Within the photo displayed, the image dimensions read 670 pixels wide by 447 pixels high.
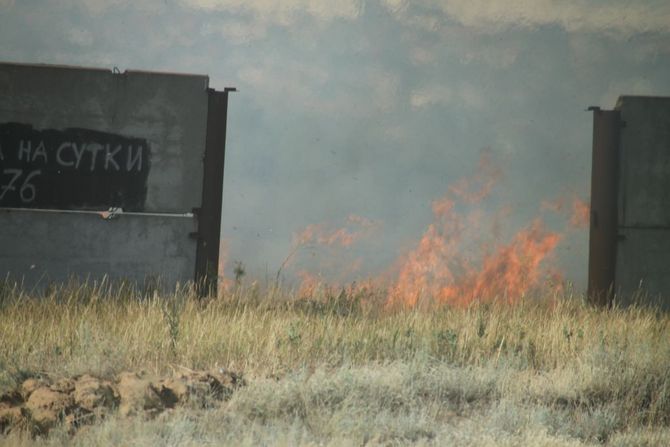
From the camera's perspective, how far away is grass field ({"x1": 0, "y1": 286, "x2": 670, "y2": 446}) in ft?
19.7

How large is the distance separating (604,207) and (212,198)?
6335 mm

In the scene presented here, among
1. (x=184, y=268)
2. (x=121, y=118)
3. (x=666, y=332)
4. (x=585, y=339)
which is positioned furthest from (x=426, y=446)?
(x=121, y=118)

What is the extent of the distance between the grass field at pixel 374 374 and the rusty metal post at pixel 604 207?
3.01m

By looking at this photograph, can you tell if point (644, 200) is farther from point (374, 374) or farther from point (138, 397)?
point (138, 397)

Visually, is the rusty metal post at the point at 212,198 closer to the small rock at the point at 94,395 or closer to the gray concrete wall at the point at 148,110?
the gray concrete wall at the point at 148,110

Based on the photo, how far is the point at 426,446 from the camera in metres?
5.78

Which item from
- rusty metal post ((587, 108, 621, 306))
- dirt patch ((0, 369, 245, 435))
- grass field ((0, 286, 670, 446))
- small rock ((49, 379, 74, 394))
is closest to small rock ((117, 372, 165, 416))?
dirt patch ((0, 369, 245, 435))

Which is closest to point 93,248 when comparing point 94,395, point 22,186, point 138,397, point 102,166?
point 102,166

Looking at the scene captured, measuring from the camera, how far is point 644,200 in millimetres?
14195

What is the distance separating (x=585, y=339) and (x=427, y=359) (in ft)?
7.63

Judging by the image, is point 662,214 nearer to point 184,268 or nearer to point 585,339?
point 585,339

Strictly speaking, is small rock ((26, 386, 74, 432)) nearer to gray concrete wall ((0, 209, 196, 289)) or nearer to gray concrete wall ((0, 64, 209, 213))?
gray concrete wall ((0, 209, 196, 289))

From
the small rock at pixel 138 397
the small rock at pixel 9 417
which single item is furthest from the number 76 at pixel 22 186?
the small rock at pixel 9 417

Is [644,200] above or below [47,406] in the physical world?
above
